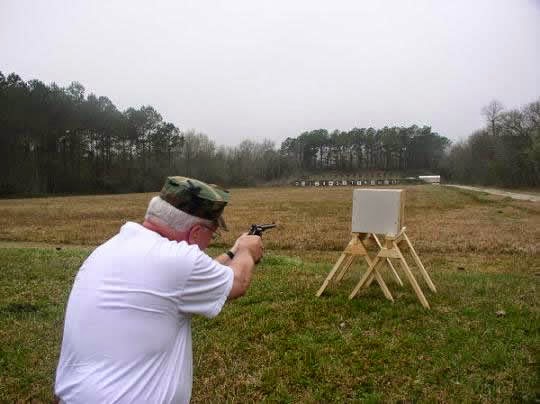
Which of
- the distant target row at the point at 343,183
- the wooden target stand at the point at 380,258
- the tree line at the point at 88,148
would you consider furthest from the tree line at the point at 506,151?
the wooden target stand at the point at 380,258

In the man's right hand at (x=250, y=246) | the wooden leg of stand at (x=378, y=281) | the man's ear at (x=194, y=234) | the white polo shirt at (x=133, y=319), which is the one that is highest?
the man's ear at (x=194, y=234)

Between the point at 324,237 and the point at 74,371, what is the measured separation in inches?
563

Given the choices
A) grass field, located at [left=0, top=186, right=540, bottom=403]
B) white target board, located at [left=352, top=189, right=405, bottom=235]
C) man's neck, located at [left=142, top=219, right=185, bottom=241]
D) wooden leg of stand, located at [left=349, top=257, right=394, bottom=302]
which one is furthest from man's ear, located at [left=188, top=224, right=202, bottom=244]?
wooden leg of stand, located at [left=349, top=257, right=394, bottom=302]

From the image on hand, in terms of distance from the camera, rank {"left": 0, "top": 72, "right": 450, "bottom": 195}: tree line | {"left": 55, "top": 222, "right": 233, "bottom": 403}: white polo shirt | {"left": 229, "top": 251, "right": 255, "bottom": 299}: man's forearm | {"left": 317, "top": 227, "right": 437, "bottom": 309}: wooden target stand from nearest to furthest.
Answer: {"left": 55, "top": 222, "right": 233, "bottom": 403}: white polo shirt < {"left": 229, "top": 251, "right": 255, "bottom": 299}: man's forearm < {"left": 317, "top": 227, "right": 437, "bottom": 309}: wooden target stand < {"left": 0, "top": 72, "right": 450, "bottom": 195}: tree line

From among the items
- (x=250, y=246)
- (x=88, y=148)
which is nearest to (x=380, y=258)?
(x=250, y=246)

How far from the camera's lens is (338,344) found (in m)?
5.37

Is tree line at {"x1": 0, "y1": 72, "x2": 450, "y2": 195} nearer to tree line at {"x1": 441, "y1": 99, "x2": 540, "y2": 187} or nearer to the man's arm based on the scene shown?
tree line at {"x1": 441, "y1": 99, "x2": 540, "y2": 187}

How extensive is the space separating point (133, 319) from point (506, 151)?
260 ft

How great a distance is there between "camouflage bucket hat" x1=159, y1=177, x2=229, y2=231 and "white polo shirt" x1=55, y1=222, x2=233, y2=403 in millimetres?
202

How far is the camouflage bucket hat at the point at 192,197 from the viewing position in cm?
236

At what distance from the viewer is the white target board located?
23.0 ft

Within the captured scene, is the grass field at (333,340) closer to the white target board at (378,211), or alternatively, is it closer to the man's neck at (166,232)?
the white target board at (378,211)

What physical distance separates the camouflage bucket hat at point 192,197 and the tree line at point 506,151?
65530 millimetres

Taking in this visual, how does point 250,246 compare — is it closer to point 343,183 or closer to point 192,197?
point 192,197
